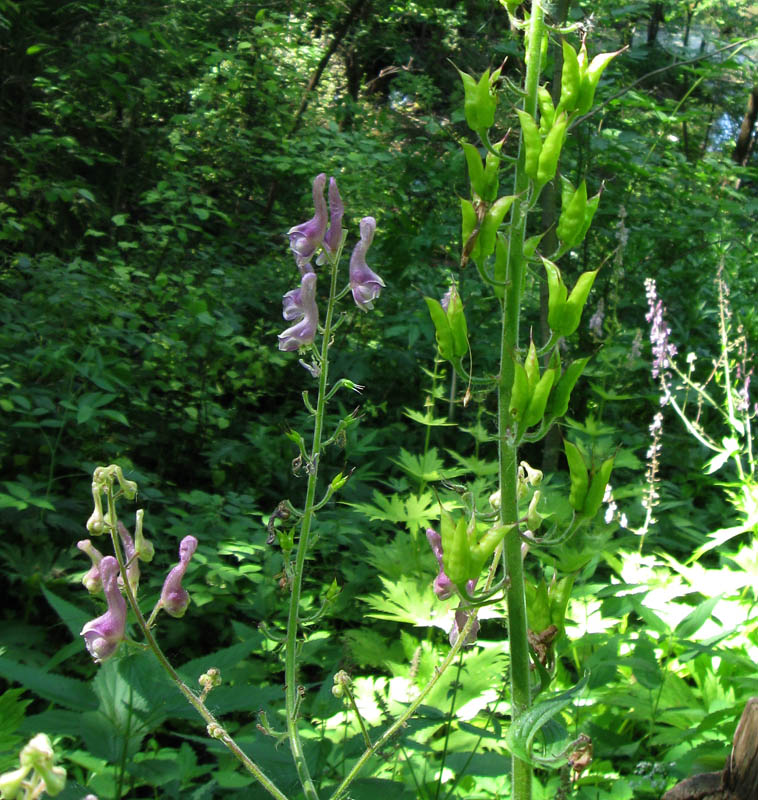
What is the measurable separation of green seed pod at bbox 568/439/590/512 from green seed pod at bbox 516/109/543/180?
358mm

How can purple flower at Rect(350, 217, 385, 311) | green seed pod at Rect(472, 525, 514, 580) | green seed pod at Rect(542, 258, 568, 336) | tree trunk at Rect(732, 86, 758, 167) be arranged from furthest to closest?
tree trunk at Rect(732, 86, 758, 167)
purple flower at Rect(350, 217, 385, 311)
green seed pod at Rect(542, 258, 568, 336)
green seed pod at Rect(472, 525, 514, 580)

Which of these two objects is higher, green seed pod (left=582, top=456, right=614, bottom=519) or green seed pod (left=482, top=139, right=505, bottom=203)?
green seed pod (left=482, top=139, right=505, bottom=203)

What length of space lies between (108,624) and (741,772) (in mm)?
1036

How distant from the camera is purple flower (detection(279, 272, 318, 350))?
133 cm

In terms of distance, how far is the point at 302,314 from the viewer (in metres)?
1.38

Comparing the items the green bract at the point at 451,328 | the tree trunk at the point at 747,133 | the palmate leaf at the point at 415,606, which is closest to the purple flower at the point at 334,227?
the green bract at the point at 451,328

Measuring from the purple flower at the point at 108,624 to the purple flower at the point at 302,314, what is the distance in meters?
0.47

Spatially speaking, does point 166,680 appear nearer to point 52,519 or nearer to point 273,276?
point 52,519

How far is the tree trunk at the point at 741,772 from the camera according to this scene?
124cm

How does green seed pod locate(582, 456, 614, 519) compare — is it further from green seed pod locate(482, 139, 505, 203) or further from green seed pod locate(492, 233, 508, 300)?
green seed pod locate(482, 139, 505, 203)

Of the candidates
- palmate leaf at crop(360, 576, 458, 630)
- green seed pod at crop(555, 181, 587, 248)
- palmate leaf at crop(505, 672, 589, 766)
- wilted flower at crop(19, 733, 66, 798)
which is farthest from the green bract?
palmate leaf at crop(360, 576, 458, 630)

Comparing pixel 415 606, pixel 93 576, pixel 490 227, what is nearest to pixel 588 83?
pixel 490 227

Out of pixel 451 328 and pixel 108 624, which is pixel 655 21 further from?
pixel 108 624

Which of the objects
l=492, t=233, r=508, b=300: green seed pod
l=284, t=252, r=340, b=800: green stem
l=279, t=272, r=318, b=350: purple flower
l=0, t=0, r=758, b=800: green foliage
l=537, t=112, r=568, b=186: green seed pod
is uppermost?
l=537, t=112, r=568, b=186: green seed pod
